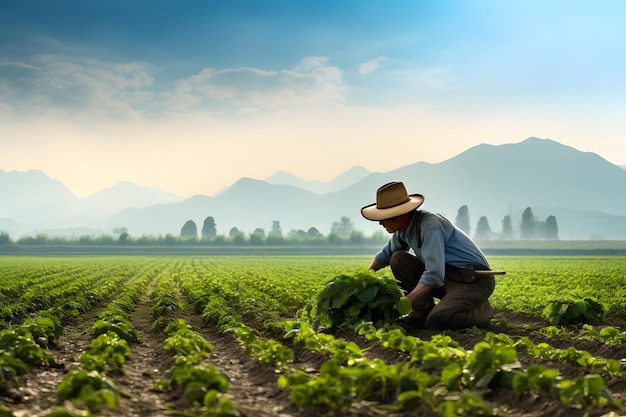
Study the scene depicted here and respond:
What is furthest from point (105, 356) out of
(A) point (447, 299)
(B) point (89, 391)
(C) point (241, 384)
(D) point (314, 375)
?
(A) point (447, 299)

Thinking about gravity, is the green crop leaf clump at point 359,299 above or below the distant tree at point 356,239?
below

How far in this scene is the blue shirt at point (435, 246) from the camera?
8.93 meters

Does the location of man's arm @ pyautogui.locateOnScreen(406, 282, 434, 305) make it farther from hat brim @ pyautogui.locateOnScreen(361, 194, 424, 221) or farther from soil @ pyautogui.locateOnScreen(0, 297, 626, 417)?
hat brim @ pyautogui.locateOnScreen(361, 194, 424, 221)

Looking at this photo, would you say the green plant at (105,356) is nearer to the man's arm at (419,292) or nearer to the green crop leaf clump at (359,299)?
the green crop leaf clump at (359,299)

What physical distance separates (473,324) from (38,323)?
594cm

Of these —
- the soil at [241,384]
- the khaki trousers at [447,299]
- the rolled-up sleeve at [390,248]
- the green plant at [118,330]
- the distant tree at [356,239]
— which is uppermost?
the distant tree at [356,239]

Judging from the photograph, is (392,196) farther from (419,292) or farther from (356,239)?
(356,239)

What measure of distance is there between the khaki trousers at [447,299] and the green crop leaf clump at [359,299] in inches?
17.2

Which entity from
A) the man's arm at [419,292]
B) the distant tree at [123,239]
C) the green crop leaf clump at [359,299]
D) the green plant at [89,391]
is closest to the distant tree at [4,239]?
the distant tree at [123,239]

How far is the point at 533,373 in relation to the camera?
5328 millimetres

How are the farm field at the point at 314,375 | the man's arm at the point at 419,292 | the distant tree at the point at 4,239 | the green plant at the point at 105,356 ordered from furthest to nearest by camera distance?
the distant tree at the point at 4,239, the man's arm at the point at 419,292, the green plant at the point at 105,356, the farm field at the point at 314,375

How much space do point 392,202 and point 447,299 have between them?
5.20 feet

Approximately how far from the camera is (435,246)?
8.92 m

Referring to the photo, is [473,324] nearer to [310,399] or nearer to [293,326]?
[293,326]
